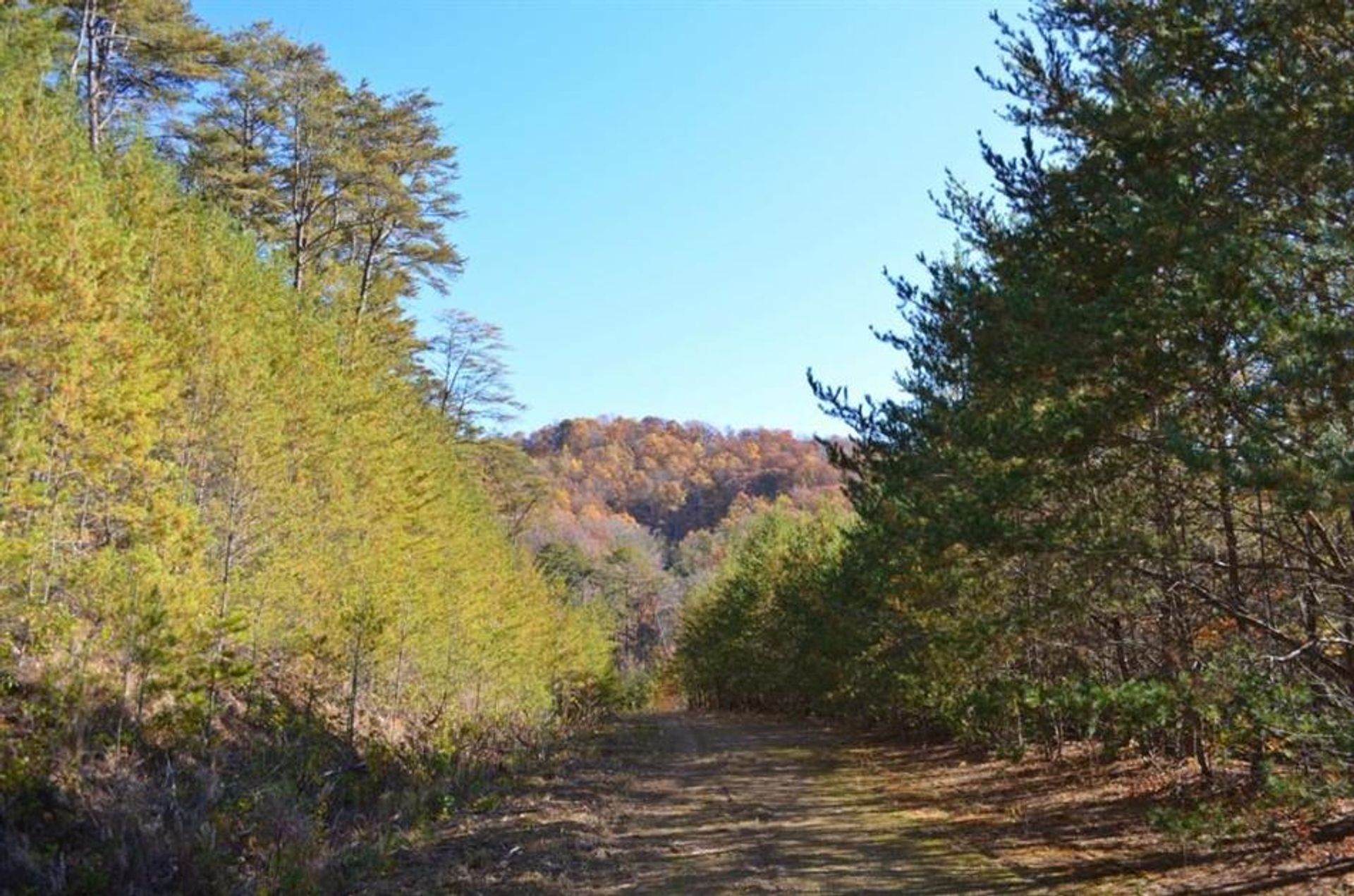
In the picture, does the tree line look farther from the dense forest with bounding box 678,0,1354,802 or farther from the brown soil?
the dense forest with bounding box 678,0,1354,802

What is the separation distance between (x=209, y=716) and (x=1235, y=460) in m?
14.1

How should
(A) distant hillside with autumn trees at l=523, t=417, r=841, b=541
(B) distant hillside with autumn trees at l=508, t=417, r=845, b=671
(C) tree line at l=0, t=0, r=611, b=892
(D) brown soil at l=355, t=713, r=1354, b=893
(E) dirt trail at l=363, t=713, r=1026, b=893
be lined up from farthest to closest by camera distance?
1. (A) distant hillside with autumn trees at l=523, t=417, r=841, b=541
2. (B) distant hillside with autumn trees at l=508, t=417, r=845, b=671
3. (C) tree line at l=0, t=0, r=611, b=892
4. (E) dirt trail at l=363, t=713, r=1026, b=893
5. (D) brown soil at l=355, t=713, r=1354, b=893

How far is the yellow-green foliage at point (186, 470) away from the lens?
39.3 feet

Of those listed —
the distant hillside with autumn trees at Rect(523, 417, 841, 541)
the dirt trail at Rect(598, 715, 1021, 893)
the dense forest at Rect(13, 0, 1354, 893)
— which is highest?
the distant hillside with autumn trees at Rect(523, 417, 841, 541)

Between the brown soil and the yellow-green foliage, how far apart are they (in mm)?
5281

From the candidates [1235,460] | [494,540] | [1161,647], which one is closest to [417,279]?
[494,540]

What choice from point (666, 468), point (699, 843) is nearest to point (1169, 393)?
point (699, 843)

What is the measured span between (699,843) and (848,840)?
1.78m

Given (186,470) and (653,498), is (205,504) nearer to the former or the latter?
(186,470)

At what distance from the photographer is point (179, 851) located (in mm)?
9945

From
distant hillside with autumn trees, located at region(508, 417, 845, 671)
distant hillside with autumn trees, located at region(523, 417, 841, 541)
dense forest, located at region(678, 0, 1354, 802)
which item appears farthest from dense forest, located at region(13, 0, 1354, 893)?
distant hillside with autumn trees, located at region(523, 417, 841, 541)

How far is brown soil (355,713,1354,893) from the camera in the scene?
8.58 m

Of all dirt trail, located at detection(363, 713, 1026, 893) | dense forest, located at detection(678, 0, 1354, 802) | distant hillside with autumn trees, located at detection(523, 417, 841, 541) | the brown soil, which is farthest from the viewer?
distant hillside with autumn trees, located at detection(523, 417, 841, 541)

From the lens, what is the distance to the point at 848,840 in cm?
1089
